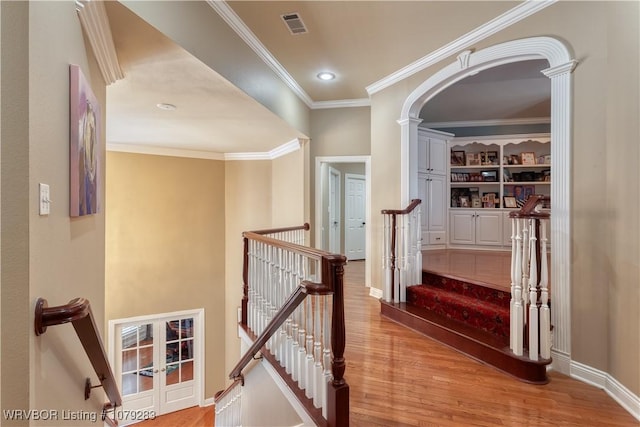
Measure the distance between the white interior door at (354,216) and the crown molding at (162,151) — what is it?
3036mm

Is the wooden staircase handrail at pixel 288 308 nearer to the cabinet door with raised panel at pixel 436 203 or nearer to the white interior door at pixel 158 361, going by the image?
the white interior door at pixel 158 361

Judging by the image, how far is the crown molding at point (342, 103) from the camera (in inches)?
187

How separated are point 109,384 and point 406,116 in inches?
142

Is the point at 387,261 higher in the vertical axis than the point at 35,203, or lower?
lower

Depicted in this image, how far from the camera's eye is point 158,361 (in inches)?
219

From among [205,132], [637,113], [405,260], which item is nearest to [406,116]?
[405,260]

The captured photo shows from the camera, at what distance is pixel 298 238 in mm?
4688

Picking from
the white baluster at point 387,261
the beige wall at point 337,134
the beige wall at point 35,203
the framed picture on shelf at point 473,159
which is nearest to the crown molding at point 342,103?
the beige wall at point 337,134

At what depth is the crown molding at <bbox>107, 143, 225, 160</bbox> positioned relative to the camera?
16.6 ft

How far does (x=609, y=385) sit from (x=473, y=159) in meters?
4.44

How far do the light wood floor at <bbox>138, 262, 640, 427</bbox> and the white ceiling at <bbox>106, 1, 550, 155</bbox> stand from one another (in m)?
2.55

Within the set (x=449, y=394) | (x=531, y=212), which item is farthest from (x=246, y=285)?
(x=531, y=212)

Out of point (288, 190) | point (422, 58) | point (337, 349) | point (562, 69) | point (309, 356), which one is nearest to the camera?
point (337, 349)

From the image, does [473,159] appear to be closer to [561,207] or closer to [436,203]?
[436,203]
